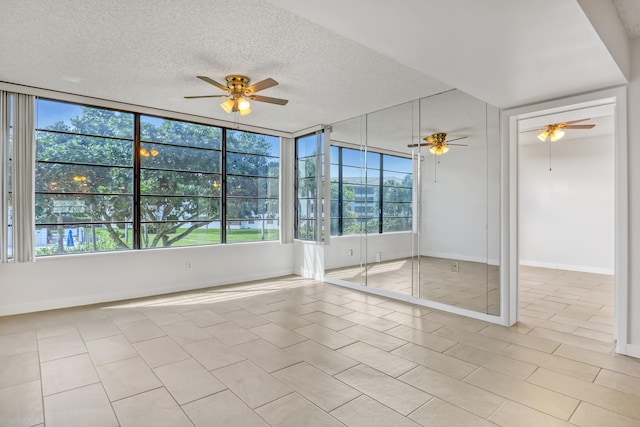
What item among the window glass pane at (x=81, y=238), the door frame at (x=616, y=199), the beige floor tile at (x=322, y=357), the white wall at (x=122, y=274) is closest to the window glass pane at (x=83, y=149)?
the window glass pane at (x=81, y=238)

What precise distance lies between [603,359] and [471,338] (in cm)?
110

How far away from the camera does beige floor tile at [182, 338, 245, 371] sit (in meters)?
2.94

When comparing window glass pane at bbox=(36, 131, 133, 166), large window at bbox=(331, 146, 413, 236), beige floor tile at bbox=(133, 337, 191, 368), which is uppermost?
window glass pane at bbox=(36, 131, 133, 166)

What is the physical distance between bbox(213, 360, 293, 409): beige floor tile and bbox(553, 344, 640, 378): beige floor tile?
2.67 meters

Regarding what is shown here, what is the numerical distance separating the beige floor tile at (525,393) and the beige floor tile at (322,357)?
999 millimetres

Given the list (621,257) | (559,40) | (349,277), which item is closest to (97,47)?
(559,40)

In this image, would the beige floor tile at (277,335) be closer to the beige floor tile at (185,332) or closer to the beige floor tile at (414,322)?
the beige floor tile at (185,332)

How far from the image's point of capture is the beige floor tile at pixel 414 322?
3.85 metres

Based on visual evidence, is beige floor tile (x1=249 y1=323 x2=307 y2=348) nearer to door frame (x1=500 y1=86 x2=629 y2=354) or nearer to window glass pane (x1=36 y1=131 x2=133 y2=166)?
door frame (x1=500 y1=86 x2=629 y2=354)

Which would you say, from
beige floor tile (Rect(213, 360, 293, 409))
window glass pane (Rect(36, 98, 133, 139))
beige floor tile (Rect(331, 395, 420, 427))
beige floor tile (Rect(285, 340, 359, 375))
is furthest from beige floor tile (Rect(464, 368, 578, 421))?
window glass pane (Rect(36, 98, 133, 139))

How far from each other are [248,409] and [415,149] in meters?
3.86

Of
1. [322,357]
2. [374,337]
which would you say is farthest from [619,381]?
[322,357]

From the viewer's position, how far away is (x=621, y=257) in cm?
314

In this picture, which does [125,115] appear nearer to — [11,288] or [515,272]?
[11,288]
